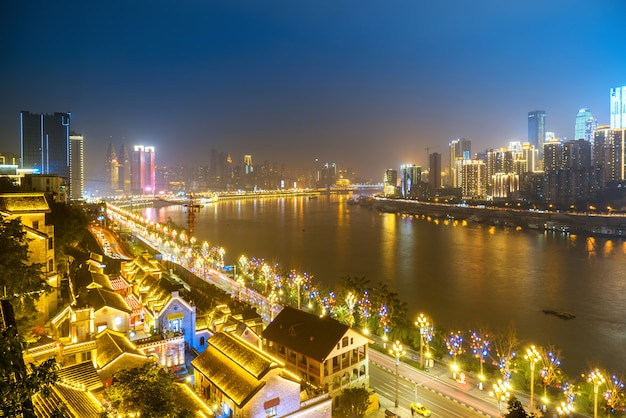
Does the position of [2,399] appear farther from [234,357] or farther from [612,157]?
[612,157]

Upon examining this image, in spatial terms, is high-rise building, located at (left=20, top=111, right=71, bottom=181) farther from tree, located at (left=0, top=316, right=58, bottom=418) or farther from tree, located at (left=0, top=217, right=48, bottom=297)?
tree, located at (left=0, top=316, right=58, bottom=418)

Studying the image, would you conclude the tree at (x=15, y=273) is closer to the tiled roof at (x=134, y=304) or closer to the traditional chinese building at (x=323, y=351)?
the tiled roof at (x=134, y=304)

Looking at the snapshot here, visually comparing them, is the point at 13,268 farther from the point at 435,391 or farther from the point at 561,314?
the point at 561,314

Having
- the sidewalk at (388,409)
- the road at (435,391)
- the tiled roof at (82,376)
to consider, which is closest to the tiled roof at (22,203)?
the tiled roof at (82,376)

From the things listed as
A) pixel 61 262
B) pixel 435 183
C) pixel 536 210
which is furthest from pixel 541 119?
pixel 61 262

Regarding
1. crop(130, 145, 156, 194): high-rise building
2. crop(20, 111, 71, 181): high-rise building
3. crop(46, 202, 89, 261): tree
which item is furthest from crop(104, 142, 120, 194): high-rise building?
crop(46, 202, 89, 261): tree

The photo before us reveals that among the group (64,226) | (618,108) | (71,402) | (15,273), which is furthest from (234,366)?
(618,108)
